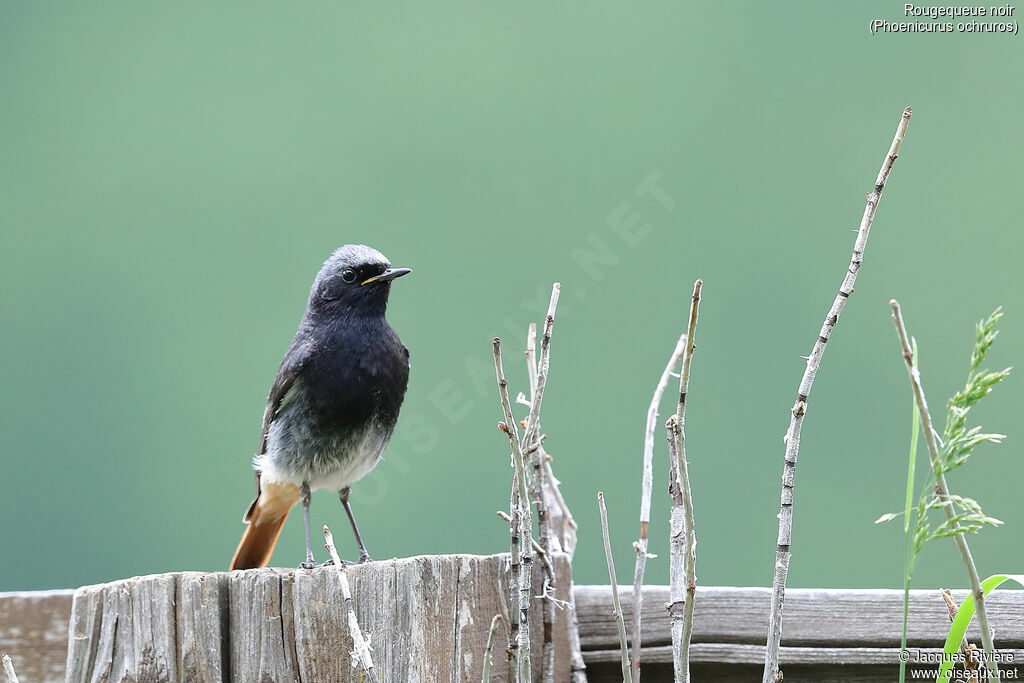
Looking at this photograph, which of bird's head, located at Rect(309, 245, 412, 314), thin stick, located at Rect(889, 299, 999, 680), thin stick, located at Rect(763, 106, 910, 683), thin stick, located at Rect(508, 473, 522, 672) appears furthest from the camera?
bird's head, located at Rect(309, 245, 412, 314)

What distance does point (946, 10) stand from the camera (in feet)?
16.0

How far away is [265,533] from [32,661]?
1423mm

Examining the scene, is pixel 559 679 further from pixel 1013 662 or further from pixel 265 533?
pixel 265 533

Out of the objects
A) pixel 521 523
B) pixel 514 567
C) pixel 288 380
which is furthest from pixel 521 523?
pixel 288 380

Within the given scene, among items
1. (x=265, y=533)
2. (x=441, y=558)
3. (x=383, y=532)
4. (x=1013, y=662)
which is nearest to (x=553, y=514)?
(x=441, y=558)

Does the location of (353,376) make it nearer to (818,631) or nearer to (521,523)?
(818,631)

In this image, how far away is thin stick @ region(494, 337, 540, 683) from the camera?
1.64 m

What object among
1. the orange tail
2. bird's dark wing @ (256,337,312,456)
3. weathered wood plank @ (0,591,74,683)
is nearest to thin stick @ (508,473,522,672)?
weathered wood plank @ (0,591,74,683)

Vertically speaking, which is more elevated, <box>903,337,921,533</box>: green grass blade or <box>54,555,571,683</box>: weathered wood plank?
<box>903,337,921,533</box>: green grass blade

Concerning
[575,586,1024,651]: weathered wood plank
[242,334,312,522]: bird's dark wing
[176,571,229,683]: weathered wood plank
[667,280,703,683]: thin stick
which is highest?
[242,334,312,522]: bird's dark wing

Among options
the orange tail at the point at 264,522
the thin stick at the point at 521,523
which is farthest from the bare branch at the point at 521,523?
the orange tail at the point at 264,522

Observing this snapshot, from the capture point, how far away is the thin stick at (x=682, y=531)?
5.03 ft

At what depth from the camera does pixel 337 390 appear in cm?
379

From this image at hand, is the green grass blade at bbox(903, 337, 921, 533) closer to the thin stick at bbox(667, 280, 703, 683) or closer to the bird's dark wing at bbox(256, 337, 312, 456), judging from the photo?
the thin stick at bbox(667, 280, 703, 683)
